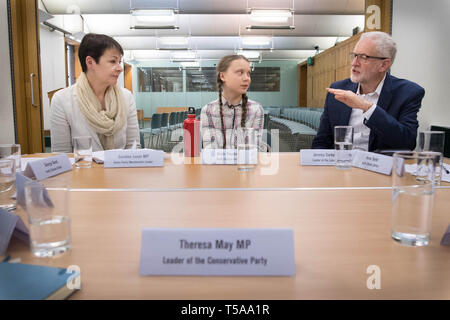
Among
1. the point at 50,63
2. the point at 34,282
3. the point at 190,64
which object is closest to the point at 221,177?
the point at 34,282

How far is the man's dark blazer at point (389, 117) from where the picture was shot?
199 centimetres

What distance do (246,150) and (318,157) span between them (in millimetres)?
372

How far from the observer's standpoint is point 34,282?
0.51m

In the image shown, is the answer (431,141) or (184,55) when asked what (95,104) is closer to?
(431,141)

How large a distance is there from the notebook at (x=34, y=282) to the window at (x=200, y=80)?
10.0m

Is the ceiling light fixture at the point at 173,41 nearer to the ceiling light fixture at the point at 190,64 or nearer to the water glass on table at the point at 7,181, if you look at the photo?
the ceiling light fixture at the point at 190,64

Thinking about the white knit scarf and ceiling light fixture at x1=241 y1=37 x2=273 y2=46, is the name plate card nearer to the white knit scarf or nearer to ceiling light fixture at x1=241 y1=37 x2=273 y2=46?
the white knit scarf

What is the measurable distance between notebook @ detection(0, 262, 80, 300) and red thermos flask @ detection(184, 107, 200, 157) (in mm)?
1253

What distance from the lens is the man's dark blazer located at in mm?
1985

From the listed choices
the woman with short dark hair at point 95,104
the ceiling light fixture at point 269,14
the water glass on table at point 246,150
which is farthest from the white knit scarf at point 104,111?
the ceiling light fixture at point 269,14

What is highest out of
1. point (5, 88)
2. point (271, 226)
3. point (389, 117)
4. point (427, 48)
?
point (427, 48)

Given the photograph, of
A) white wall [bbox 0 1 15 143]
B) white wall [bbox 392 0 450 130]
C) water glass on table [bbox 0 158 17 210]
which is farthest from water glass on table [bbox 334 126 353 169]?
white wall [bbox 0 1 15 143]

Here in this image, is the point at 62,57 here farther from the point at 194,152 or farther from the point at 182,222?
the point at 182,222
